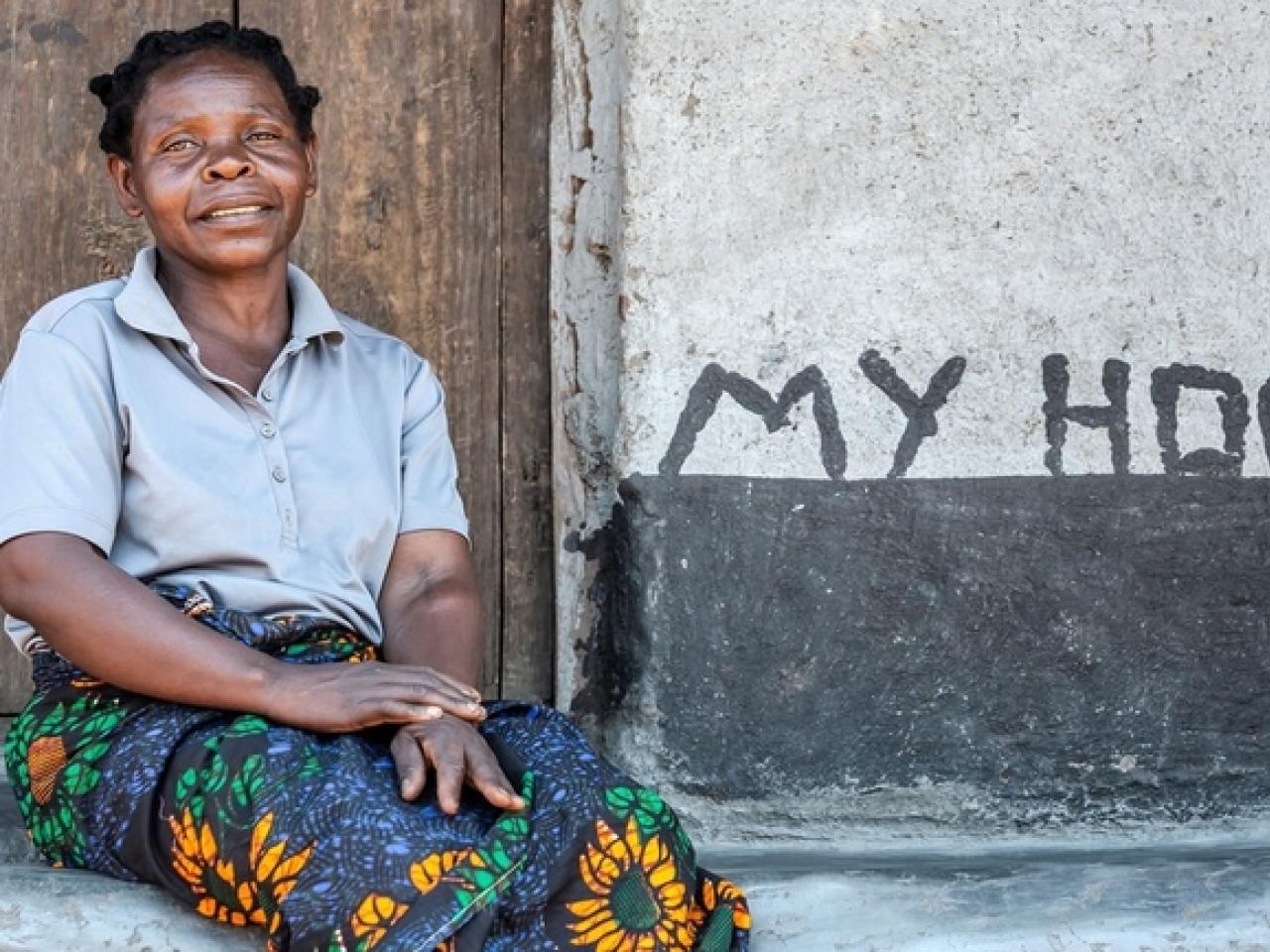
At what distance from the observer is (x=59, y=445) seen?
2193mm

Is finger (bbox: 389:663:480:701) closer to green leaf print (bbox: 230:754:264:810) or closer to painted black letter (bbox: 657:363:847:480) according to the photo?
green leaf print (bbox: 230:754:264:810)

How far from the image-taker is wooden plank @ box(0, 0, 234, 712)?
3012mm

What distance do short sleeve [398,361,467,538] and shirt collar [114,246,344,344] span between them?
13cm

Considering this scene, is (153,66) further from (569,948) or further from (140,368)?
(569,948)

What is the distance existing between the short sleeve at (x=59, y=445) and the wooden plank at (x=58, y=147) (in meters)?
0.80

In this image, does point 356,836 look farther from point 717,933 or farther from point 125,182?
point 125,182

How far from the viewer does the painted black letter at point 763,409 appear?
271 centimetres

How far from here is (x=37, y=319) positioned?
2318mm

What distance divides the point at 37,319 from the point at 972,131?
124cm

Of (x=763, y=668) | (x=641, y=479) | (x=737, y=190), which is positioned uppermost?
(x=737, y=190)

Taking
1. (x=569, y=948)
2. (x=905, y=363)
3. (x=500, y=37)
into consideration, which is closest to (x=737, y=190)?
(x=905, y=363)

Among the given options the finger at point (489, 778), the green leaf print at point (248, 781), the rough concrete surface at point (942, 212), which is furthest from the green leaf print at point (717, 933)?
the rough concrete surface at point (942, 212)

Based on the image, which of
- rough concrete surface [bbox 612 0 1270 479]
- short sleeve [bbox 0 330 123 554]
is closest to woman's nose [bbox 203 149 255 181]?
short sleeve [bbox 0 330 123 554]

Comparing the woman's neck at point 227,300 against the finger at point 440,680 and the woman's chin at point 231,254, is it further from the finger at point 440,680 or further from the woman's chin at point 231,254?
the finger at point 440,680
